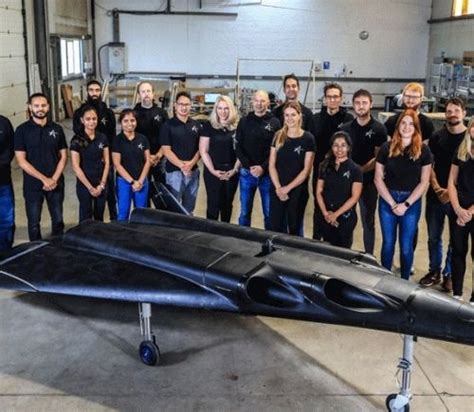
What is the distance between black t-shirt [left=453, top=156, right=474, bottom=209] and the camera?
4199 mm

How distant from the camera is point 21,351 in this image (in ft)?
12.6

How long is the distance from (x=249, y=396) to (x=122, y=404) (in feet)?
2.42

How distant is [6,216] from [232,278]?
9.95 ft

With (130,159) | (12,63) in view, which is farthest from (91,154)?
(12,63)

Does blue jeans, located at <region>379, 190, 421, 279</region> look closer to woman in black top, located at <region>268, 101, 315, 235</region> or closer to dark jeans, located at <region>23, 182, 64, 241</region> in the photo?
woman in black top, located at <region>268, 101, 315, 235</region>

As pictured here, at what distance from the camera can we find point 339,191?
463cm

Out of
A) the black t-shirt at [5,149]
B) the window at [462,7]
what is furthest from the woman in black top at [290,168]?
the window at [462,7]

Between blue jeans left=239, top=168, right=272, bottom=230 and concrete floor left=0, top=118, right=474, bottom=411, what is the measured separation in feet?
4.32

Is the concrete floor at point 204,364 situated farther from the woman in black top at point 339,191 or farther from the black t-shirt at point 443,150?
the black t-shirt at point 443,150

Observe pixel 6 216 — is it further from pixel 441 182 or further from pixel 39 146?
pixel 441 182

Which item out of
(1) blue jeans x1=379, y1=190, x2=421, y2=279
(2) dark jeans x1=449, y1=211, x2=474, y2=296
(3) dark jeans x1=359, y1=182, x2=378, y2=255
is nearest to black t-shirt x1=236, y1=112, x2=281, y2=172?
(3) dark jeans x1=359, y1=182, x2=378, y2=255

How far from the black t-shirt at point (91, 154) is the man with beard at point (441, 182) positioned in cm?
303

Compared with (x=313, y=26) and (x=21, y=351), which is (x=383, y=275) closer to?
(x=21, y=351)

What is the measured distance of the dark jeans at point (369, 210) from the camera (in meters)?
5.09
